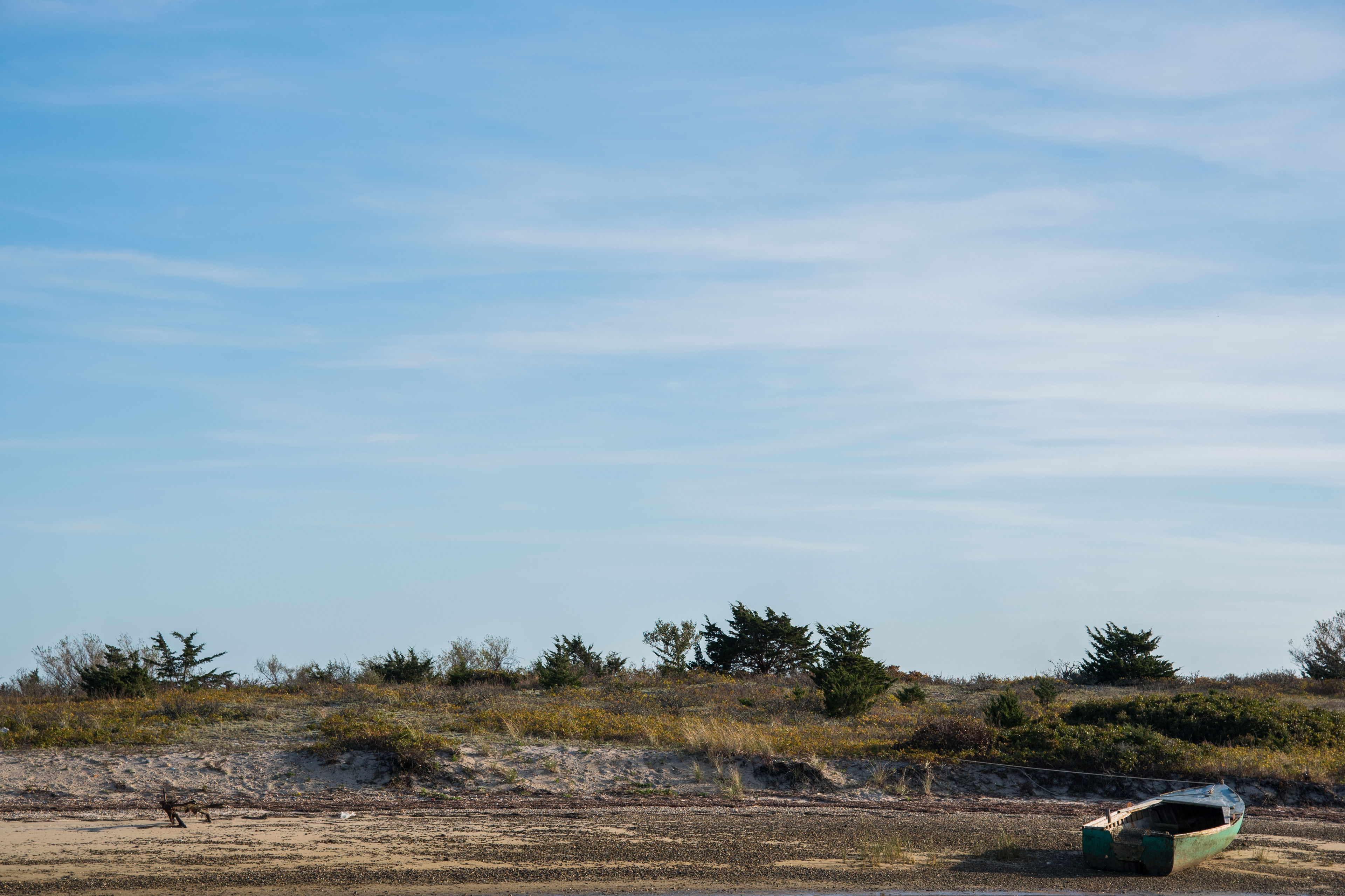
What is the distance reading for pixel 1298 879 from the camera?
16.1m

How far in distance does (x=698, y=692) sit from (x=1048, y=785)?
1070cm

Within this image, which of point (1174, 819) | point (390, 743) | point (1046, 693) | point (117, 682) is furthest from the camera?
point (1046, 693)

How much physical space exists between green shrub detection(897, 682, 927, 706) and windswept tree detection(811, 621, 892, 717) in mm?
480

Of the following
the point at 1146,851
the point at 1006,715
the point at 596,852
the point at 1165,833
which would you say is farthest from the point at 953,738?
the point at 596,852

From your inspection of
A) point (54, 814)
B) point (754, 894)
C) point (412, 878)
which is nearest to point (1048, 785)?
point (754, 894)

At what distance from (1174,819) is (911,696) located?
14.1 meters

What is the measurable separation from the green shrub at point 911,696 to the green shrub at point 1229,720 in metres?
5.63

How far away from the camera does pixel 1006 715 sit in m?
25.2

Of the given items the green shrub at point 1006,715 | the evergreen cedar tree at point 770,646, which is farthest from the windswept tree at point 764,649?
the green shrub at point 1006,715

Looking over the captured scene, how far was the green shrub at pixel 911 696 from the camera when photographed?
32.1 meters

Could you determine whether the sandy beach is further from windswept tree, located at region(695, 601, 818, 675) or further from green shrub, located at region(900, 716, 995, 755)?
windswept tree, located at region(695, 601, 818, 675)

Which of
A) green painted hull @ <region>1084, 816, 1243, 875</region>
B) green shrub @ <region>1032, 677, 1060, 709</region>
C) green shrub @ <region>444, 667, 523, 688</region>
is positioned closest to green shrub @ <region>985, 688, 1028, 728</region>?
green shrub @ <region>1032, 677, 1060, 709</region>

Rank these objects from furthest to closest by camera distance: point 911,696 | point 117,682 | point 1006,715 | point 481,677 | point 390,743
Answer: point 481,677 → point 911,696 → point 117,682 → point 1006,715 → point 390,743

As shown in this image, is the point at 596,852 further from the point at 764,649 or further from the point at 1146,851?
the point at 764,649
